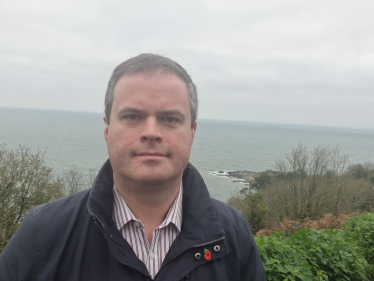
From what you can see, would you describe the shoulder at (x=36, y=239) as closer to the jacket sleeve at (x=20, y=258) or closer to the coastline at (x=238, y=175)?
the jacket sleeve at (x=20, y=258)

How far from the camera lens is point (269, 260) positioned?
3.44 metres

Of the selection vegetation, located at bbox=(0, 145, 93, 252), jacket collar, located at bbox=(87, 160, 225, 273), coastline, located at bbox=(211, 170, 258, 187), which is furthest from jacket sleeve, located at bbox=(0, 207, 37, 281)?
coastline, located at bbox=(211, 170, 258, 187)

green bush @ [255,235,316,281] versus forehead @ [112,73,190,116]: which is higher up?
forehead @ [112,73,190,116]

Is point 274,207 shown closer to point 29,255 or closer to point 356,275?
point 356,275

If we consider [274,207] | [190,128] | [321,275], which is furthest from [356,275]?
[274,207]

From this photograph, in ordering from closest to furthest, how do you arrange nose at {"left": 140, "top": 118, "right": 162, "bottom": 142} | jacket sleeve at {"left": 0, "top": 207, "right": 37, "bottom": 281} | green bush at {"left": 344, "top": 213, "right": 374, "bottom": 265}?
jacket sleeve at {"left": 0, "top": 207, "right": 37, "bottom": 281}, nose at {"left": 140, "top": 118, "right": 162, "bottom": 142}, green bush at {"left": 344, "top": 213, "right": 374, "bottom": 265}

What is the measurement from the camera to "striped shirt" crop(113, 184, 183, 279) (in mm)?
1773

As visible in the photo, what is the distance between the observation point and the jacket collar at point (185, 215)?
1.72 meters

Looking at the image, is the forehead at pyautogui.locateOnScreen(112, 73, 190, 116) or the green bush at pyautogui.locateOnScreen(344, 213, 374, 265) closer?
the forehead at pyautogui.locateOnScreen(112, 73, 190, 116)

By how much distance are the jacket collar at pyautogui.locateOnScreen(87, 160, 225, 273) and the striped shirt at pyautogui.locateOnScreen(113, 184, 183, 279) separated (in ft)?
0.22

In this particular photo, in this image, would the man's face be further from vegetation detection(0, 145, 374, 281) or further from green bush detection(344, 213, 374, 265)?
green bush detection(344, 213, 374, 265)

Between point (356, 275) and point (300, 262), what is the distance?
142 centimetres

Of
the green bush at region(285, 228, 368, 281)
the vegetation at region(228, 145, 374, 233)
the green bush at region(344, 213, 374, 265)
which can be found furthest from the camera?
the vegetation at region(228, 145, 374, 233)

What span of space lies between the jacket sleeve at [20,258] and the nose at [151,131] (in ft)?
3.00
